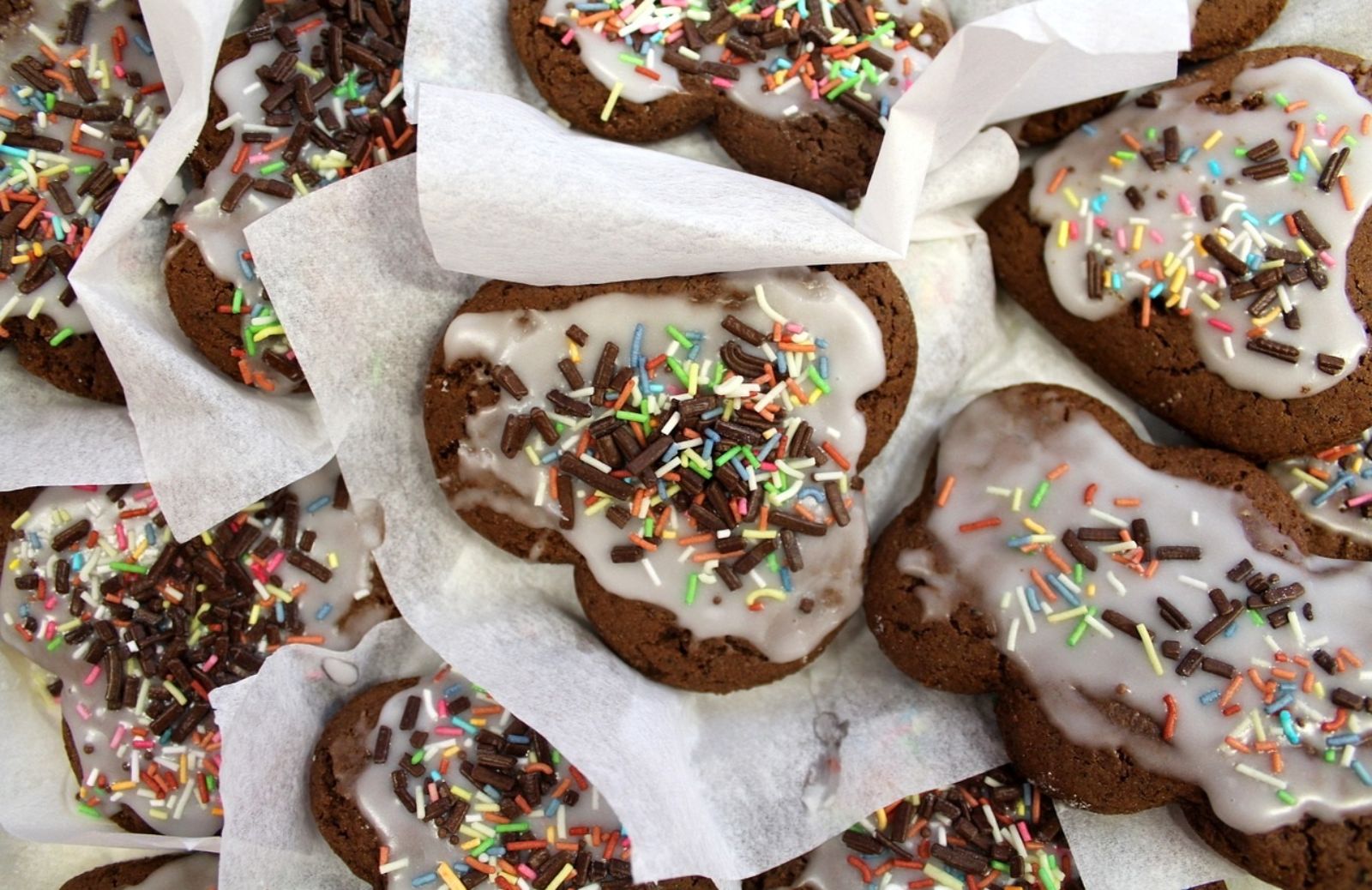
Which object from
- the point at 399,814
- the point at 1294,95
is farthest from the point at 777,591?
the point at 1294,95

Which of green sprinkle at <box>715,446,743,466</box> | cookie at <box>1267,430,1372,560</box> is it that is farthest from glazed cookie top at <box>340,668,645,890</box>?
cookie at <box>1267,430,1372,560</box>

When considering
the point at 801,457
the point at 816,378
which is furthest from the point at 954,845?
the point at 816,378

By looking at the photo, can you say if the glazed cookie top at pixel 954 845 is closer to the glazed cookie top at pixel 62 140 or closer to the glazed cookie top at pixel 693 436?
the glazed cookie top at pixel 693 436

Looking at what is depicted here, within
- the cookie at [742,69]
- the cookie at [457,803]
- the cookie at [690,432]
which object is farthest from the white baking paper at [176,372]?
the cookie at [742,69]

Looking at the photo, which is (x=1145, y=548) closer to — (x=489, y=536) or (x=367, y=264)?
(x=489, y=536)

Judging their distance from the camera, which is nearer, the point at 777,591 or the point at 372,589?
the point at 777,591

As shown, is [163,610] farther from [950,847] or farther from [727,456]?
[950,847]

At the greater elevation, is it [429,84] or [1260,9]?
[1260,9]
